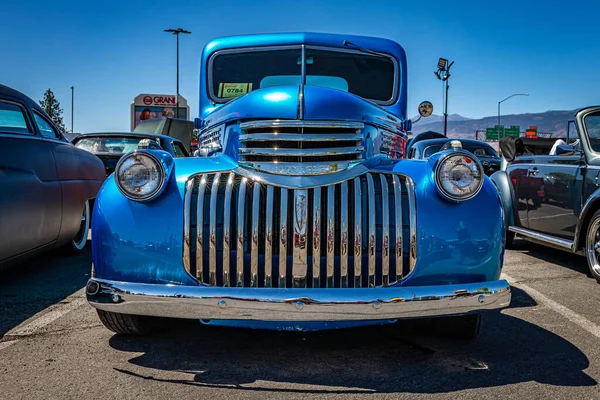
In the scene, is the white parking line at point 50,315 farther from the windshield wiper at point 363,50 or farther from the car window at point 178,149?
the car window at point 178,149

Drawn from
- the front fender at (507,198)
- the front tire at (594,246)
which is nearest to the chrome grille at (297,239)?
the front tire at (594,246)

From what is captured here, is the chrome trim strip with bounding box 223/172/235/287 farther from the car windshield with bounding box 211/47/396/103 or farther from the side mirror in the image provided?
the side mirror

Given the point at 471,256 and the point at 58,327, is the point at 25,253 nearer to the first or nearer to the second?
the point at 58,327

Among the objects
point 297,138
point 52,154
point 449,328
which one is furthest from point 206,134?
point 449,328

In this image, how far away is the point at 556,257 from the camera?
21.2 ft

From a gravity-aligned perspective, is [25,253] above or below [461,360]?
above

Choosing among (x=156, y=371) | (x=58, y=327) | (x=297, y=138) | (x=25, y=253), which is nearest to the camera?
(x=156, y=371)

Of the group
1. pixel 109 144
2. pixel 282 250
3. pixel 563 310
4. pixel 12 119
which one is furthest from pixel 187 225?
pixel 109 144

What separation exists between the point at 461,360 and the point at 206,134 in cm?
228

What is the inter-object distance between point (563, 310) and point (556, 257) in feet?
8.74

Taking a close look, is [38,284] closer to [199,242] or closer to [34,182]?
[34,182]

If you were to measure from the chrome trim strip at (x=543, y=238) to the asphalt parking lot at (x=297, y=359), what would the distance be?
1.57 m

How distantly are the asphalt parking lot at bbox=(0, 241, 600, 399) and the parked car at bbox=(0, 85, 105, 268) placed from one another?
0.54m

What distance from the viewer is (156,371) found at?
2.76m
